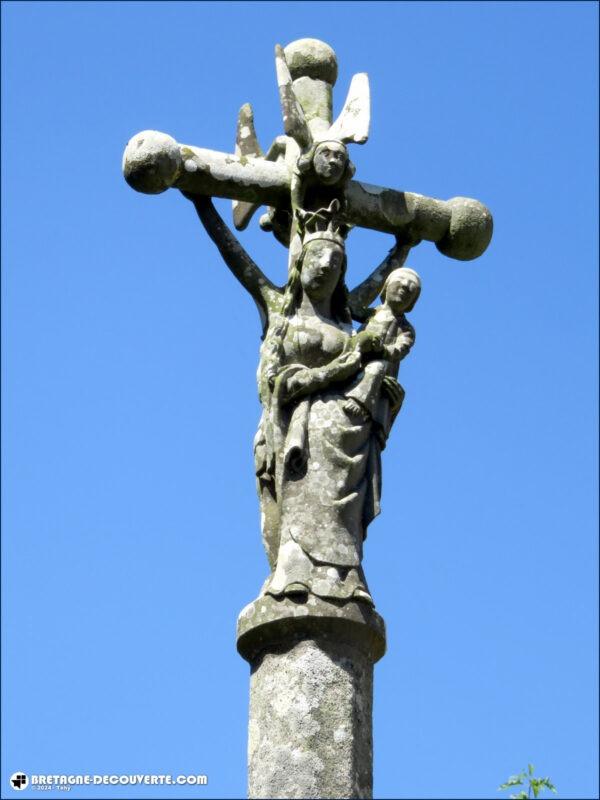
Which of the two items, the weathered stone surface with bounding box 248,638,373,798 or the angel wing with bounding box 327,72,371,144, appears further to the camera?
the angel wing with bounding box 327,72,371,144

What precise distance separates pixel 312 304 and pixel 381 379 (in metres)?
0.67

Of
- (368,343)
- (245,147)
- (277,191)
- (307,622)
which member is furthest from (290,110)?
(307,622)

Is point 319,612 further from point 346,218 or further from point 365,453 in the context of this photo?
point 346,218

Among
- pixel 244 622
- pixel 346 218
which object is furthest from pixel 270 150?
pixel 244 622

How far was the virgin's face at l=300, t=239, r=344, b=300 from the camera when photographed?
1221 centimetres

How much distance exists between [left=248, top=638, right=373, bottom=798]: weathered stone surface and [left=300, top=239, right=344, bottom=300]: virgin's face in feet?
7.32

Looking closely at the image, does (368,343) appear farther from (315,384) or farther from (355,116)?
(355,116)

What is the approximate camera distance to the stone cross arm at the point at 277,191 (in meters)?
12.7

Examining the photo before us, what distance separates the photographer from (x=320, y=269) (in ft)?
40.0

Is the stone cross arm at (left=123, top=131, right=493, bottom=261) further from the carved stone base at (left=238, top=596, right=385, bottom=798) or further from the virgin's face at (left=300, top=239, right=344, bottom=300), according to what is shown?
the carved stone base at (left=238, top=596, right=385, bottom=798)

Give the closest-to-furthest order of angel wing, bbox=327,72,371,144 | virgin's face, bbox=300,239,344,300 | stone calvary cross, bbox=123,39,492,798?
stone calvary cross, bbox=123,39,492,798
virgin's face, bbox=300,239,344,300
angel wing, bbox=327,72,371,144

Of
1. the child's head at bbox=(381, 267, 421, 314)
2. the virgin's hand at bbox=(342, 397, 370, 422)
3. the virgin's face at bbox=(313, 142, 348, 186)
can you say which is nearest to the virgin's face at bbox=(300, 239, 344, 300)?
the child's head at bbox=(381, 267, 421, 314)

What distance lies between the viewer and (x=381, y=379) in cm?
1202

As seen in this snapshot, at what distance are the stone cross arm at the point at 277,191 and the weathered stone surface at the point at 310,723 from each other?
3146mm
